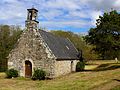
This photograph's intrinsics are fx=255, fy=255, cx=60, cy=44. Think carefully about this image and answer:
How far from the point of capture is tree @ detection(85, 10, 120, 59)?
1574 inches

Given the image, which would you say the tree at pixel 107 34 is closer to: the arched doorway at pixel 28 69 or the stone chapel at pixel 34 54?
the stone chapel at pixel 34 54

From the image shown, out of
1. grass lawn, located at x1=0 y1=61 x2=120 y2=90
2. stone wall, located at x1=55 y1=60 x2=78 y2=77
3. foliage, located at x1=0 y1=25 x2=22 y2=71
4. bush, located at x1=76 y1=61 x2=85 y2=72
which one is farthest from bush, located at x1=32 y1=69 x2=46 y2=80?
foliage, located at x1=0 y1=25 x2=22 y2=71

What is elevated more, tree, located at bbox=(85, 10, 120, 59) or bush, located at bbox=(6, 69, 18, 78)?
tree, located at bbox=(85, 10, 120, 59)

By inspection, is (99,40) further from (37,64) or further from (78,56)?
(37,64)

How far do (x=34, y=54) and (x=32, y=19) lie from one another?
4851mm

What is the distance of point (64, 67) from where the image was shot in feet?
117

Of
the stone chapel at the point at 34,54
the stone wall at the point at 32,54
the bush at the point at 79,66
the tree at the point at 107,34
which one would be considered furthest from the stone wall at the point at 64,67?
the tree at the point at 107,34

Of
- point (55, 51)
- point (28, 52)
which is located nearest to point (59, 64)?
point (55, 51)

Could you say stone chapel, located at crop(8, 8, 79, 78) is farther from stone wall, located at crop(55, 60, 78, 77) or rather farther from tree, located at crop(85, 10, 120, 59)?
tree, located at crop(85, 10, 120, 59)

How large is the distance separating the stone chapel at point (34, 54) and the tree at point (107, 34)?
8600 millimetres

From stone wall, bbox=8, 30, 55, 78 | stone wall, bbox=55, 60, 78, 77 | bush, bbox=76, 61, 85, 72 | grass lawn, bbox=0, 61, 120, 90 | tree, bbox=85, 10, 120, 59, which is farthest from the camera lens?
bush, bbox=76, 61, 85, 72

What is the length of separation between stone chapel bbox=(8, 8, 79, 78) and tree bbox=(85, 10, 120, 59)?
28.2 ft

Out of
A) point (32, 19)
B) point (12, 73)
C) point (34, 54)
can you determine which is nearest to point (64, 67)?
point (34, 54)

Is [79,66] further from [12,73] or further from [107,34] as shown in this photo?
[12,73]
